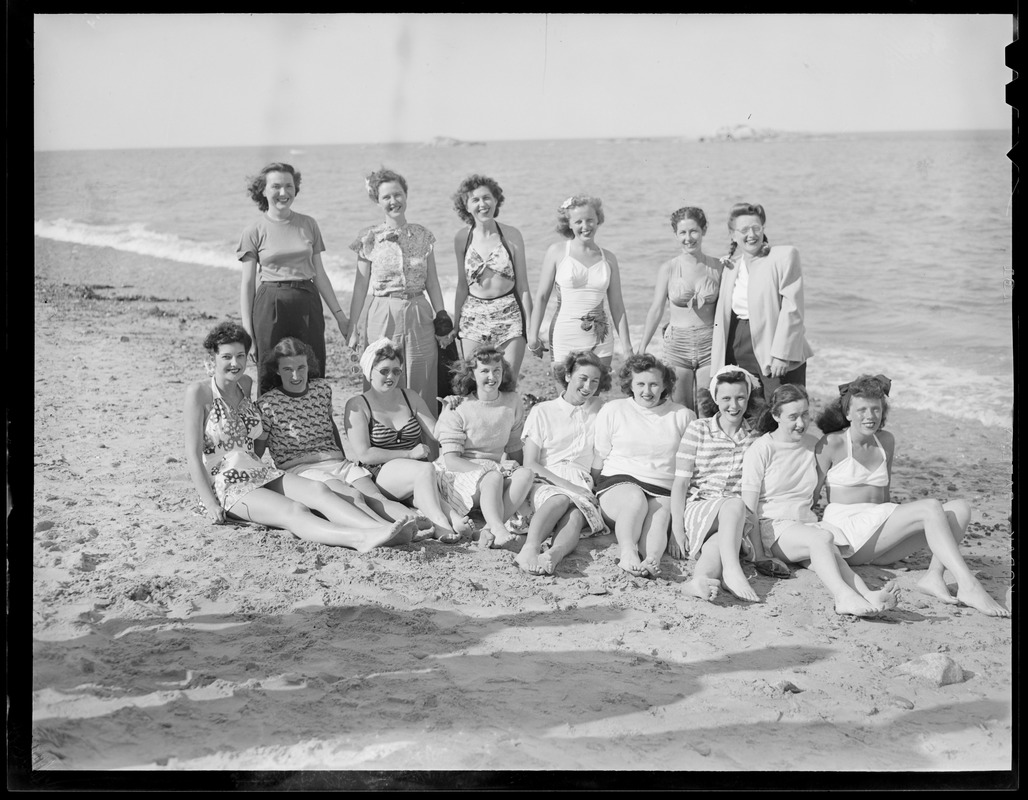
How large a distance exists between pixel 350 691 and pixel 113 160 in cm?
3281

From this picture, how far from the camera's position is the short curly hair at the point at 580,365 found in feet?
18.5

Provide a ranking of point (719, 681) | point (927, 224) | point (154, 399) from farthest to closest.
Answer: point (927, 224) < point (154, 399) < point (719, 681)

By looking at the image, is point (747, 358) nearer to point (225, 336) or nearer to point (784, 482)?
point (784, 482)

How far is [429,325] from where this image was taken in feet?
20.0

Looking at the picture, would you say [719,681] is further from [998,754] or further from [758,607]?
[998,754]

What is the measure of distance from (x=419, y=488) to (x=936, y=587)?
2611mm

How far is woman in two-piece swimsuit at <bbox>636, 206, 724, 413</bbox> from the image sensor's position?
5.94m

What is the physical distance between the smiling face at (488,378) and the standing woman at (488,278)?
1.45 feet

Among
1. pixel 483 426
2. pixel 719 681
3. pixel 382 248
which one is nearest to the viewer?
pixel 719 681

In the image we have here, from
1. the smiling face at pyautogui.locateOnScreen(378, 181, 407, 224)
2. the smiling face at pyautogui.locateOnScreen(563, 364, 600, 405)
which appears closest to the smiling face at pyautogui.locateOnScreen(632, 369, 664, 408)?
the smiling face at pyautogui.locateOnScreen(563, 364, 600, 405)

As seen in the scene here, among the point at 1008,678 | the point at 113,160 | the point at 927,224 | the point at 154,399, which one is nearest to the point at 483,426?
the point at 1008,678

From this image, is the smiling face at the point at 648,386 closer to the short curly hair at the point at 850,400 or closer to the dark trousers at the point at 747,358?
the dark trousers at the point at 747,358

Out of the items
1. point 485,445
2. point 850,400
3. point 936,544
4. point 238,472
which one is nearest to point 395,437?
point 485,445

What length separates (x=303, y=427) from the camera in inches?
219
